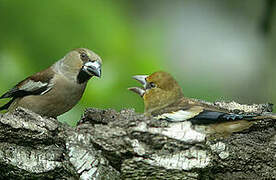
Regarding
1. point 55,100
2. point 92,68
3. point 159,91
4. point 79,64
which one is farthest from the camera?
point 79,64

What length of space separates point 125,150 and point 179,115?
651 mm

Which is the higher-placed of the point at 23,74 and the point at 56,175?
the point at 23,74

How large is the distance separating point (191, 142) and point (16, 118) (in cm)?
78

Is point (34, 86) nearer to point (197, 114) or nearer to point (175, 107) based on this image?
point (175, 107)

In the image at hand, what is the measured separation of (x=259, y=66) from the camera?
5.57 metres

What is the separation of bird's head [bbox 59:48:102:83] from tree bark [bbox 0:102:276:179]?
3.42 feet

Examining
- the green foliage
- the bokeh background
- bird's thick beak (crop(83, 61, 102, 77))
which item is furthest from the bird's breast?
the green foliage

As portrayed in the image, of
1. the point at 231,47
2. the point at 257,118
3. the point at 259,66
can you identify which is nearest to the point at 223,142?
the point at 257,118

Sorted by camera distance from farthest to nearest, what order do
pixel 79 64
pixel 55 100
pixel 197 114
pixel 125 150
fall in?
1. pixel 79 64
2. pixel 55 100
3. pixel 197 114
4. pixel 125 150

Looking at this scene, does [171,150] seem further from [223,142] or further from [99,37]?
Result: [99,37]

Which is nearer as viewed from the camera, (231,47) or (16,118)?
(16,118)

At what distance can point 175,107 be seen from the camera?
3.44m

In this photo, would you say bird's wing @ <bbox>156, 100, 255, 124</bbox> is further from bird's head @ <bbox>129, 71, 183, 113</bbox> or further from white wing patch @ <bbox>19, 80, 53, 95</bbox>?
white wing patch @ <bbox>19, 80, 53, 95</bbox>

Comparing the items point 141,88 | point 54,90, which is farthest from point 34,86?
point 141,88
